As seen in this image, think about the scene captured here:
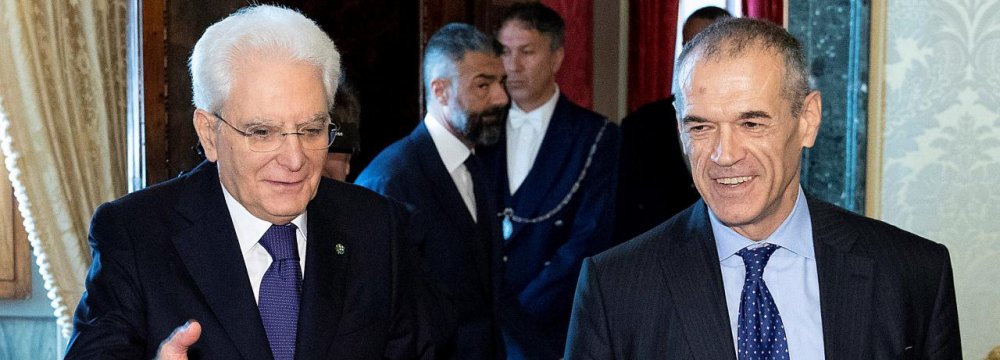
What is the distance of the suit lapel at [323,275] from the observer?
252 centimetres

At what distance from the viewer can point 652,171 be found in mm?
4824

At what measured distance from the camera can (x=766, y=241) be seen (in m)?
2.57

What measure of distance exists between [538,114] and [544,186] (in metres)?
0.38

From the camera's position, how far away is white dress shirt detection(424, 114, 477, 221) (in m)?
4.39

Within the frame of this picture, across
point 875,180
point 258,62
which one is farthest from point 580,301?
point 875,180

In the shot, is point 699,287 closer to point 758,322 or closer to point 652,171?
point 758,322

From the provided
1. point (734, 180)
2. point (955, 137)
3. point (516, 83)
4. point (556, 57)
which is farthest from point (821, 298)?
point (556, 57)

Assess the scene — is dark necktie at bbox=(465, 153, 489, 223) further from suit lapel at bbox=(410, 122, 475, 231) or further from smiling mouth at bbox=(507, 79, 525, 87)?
smiling mouth at bbox=(507, 79, 525, 87)

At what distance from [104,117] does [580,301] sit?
1946 mm

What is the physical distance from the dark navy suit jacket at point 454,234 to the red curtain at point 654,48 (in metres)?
3.05

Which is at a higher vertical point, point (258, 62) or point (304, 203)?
point (258, 62)

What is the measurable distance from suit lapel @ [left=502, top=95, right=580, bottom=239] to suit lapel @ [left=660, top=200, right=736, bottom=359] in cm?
257

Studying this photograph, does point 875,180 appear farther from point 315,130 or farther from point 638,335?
point 315,130

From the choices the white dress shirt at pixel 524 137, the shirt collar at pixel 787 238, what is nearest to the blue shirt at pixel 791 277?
the shirt collar at pixel 787 238
